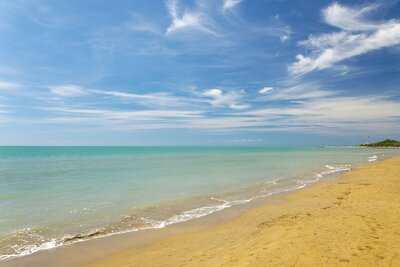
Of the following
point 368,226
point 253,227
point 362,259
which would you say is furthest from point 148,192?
point 362,259

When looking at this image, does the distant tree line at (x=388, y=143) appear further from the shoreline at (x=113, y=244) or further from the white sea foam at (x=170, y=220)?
the shoreline at (x=113, y=244)

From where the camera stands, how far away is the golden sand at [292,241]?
6516 millimetres

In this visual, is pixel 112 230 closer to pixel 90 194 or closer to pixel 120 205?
pixel 120 205

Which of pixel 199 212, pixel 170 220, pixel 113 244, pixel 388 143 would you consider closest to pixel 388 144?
pixel 388 143

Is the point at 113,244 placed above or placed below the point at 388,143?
below

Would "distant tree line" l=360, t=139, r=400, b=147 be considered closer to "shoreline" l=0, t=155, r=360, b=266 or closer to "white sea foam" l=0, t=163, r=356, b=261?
"shoreline" l=0, t=155, r=360, b=266

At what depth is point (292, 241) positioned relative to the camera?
7.55 meters

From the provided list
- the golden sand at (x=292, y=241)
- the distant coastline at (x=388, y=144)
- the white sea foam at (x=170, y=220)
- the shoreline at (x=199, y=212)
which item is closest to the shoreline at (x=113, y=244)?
the shoreline at (x=199, y=212)

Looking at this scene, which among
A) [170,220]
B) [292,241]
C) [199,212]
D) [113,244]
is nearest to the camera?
[292,241]

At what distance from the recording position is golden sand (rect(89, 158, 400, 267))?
6.52 meters

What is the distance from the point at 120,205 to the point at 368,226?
416 inches

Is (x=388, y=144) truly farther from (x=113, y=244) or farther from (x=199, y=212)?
(x=113, y=244)

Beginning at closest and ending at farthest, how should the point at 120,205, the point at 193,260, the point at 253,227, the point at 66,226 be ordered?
the point at 193,260 → the point at 253,227 → the point at 66,226 → the point at 120,205

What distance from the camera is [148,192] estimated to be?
60.4 ft
